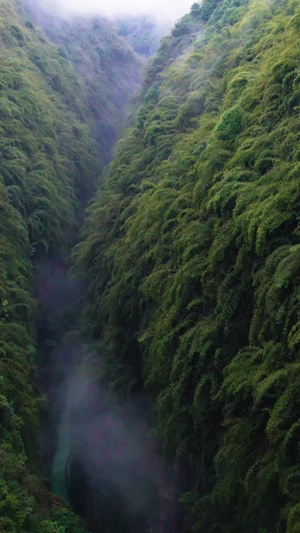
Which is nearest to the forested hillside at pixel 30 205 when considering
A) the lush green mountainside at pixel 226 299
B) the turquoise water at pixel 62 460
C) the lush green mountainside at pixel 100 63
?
the lush green mountainside at pixel 100 63

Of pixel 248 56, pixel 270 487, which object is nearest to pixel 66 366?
pixel 270 487

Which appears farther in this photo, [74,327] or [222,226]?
[74,327]

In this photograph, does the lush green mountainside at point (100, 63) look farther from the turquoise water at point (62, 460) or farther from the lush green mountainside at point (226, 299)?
the turquoise water at point (62, 460)

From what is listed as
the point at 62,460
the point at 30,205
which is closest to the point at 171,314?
the point at 62,460

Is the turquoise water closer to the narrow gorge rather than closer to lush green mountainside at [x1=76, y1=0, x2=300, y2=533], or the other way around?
the narrow gorge

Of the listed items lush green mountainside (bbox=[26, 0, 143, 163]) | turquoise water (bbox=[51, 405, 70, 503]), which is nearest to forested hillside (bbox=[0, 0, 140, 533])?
lush green mountainside (bbox=[26, 0, 143, 163])

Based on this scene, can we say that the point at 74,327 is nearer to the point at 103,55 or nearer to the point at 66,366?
the point at 66,366
